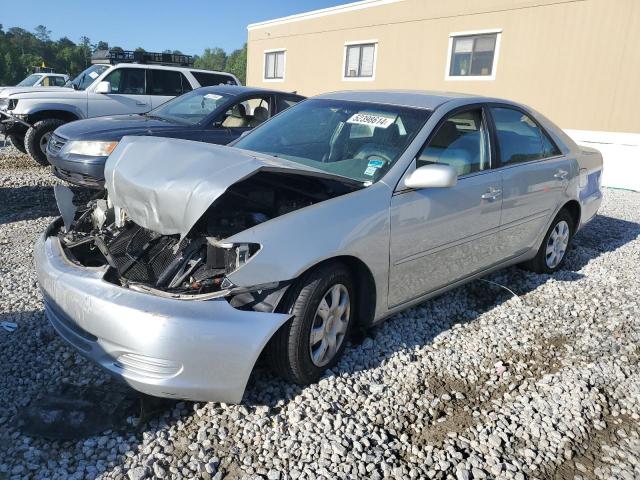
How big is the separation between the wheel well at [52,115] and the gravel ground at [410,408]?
17.9 feet

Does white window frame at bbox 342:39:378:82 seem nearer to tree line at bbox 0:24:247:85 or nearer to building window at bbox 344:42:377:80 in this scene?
building window at bbox 344:42:377:80

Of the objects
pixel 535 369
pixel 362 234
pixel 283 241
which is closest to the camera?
pixel 283 241

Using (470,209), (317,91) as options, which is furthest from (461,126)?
(317,91)

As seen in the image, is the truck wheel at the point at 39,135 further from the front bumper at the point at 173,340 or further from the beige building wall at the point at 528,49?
the beige building wall at the point at 528,49

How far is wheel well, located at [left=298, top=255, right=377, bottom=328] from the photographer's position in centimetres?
298

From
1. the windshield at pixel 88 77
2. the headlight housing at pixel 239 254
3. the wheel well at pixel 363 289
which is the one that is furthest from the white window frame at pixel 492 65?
the headlight housing at pixel 239 254

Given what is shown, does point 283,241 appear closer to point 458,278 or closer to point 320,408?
point 320,408

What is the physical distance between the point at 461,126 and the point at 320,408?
7.43ft

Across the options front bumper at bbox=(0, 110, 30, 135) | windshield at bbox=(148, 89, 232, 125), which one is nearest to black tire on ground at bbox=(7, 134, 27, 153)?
front bumper at bbox=(0, 110, 30, 135)

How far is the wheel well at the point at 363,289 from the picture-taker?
2984 millimetres

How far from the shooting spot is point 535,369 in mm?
3348

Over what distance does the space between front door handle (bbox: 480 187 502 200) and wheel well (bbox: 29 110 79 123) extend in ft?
25.4

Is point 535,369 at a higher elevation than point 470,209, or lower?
lower

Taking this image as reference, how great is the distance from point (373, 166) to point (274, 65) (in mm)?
19135
